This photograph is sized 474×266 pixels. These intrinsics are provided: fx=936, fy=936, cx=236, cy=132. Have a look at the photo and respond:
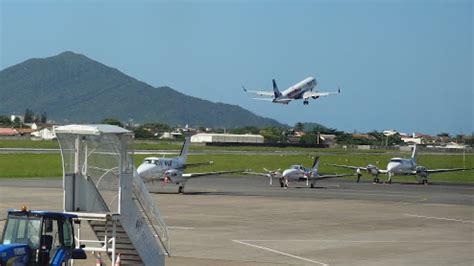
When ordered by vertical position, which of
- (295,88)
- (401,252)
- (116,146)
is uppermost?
(295,88)

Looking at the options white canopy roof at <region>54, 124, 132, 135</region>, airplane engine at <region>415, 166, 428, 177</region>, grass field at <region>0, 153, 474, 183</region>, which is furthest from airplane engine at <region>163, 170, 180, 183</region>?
white canopy roof at <region>54, 124, 132, 135</region>

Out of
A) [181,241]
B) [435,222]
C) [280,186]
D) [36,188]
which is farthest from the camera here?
[280,186]

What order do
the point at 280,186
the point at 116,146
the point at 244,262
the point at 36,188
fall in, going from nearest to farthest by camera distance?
the point at 116,146 < the point at 244,262 < the point at 36,188 < the point at 280,186

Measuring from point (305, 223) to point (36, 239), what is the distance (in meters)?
25.4

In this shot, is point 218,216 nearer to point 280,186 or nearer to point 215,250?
point 215,250

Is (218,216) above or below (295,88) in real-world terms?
below

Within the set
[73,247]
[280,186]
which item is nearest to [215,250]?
[73,247]

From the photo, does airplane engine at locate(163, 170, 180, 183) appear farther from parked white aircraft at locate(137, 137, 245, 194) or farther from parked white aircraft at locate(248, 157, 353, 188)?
parked white aircraft at locate(248, 157, 353, 188)

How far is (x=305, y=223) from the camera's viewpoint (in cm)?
4388

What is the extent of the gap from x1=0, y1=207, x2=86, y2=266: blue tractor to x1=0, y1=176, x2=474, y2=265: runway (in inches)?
345

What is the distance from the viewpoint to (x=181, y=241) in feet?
114

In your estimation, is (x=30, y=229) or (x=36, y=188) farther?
(x=36, y=188)

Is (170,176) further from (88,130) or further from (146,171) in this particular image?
(88,130)

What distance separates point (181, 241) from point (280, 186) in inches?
1748
